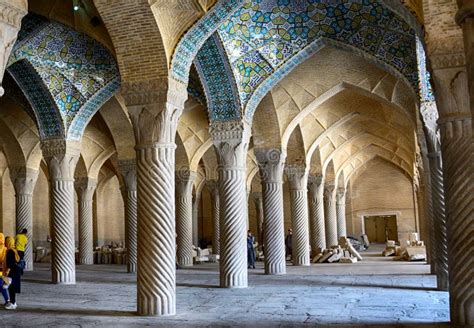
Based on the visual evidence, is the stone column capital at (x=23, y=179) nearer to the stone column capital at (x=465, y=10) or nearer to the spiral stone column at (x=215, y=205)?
the spiral stone column at (x=215, y=205)

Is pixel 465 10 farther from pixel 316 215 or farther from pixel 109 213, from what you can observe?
pixel 109 213

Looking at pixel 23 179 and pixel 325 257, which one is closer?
pixel 23 179

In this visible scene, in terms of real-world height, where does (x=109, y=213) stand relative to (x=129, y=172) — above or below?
below

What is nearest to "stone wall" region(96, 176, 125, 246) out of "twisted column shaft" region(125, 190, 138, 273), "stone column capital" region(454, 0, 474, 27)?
"twisted column shaft" region(125, 190, 138, 273)

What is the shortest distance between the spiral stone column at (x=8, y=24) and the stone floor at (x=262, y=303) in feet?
9.85

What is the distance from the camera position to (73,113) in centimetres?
1069

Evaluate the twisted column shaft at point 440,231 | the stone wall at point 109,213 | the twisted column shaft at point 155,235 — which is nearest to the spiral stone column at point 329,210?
the stone wall at point 109,213

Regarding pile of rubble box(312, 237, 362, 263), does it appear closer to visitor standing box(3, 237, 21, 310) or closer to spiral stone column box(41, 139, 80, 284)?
spiral stone column box(41, 139, 80, 284)

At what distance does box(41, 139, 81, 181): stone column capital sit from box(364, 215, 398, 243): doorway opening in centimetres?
2204

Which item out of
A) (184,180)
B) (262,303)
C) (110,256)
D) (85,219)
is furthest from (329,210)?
(262,303)

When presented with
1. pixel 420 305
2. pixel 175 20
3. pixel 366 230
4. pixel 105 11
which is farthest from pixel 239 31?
pixel 366 230

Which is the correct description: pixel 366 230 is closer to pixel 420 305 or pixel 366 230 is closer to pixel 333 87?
pixel 333 87

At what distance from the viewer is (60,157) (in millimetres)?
10641

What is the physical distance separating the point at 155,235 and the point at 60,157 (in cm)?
500
